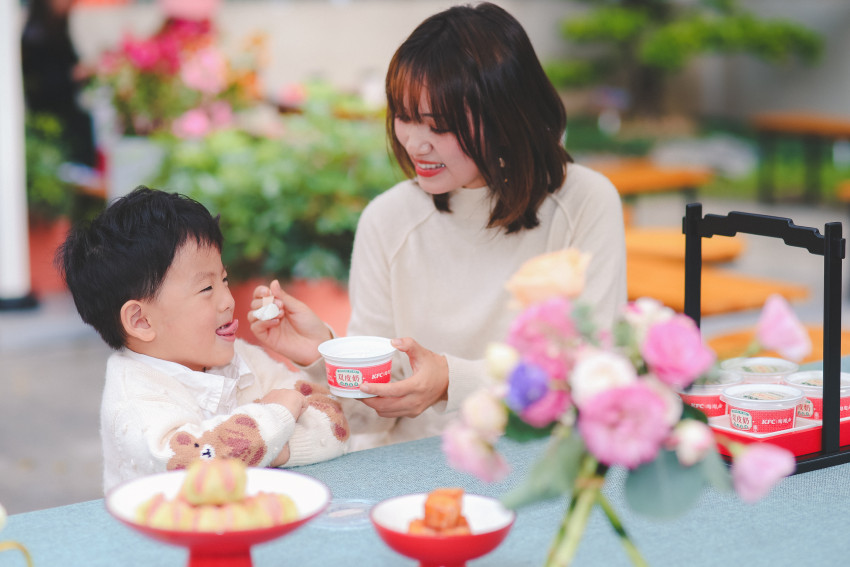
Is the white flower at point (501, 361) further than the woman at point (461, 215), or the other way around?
the woman at point (461, 215)

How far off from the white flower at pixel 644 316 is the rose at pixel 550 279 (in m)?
0.05

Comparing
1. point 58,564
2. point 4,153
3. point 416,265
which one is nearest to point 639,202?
point 4,153

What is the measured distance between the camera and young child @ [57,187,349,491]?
1.51 m

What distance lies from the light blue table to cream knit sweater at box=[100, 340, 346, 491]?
0.33 ft

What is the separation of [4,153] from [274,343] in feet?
14.1

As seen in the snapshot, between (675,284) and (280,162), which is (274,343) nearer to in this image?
(675,284)

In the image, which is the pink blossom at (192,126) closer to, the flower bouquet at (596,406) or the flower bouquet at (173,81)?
the flower bouquet at (173,81)

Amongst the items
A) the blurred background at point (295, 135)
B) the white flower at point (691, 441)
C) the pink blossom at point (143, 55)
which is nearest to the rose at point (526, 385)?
the white flower at point (691, 441)

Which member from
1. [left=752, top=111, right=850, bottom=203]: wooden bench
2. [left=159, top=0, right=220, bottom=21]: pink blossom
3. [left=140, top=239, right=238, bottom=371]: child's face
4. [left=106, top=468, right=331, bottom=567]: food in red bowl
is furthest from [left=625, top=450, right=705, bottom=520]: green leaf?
[left=752, top=111, right=850, bottom=203]: wooden bench

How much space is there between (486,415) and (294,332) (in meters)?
1.06

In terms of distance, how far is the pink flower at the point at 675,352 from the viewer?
824 mm

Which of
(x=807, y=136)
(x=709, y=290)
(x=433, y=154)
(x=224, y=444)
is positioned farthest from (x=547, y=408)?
(x=807, y=136)

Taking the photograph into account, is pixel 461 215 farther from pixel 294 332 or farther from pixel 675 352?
pixel 675 352

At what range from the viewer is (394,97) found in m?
1.83
